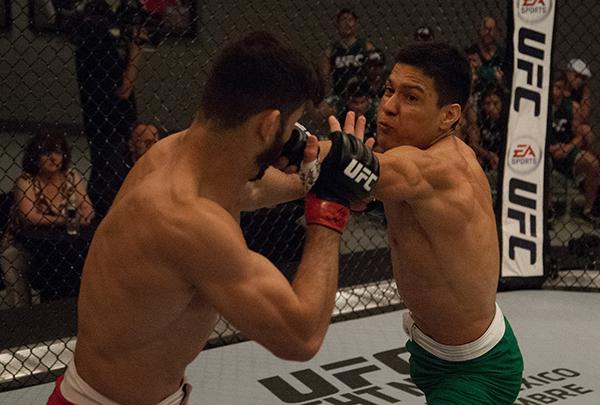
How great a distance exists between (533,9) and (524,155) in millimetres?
675

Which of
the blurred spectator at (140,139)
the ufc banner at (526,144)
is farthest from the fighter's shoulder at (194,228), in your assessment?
the ufc banner at (526,144)

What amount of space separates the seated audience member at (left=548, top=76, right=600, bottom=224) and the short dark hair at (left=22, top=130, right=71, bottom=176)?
3.26 m

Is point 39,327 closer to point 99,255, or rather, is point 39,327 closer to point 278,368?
point 278,368

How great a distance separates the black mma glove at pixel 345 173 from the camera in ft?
4.20

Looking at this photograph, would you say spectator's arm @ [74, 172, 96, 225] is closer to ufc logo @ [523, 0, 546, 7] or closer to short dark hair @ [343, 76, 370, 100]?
short dark hair @ [343, 76, 370, 100]

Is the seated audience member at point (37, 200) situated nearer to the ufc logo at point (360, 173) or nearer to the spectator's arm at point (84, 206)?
the spectator's arm at point (84, 206)

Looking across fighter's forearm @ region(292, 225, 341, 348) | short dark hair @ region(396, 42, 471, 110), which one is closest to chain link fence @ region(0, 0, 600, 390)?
short dark hair @ region(396, 42, 471, 110)

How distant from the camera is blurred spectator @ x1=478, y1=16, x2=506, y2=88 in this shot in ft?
13.6

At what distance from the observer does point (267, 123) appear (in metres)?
1.19

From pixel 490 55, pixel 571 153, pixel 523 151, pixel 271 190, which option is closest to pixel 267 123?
pixel 271 190

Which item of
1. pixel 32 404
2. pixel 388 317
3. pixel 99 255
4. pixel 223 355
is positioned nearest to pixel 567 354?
pixel 388 317

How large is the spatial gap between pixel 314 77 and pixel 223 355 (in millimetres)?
1821

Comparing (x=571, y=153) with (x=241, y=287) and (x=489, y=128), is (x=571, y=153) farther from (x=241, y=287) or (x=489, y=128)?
(x=241, y=287)

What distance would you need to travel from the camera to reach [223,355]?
9.32ft
